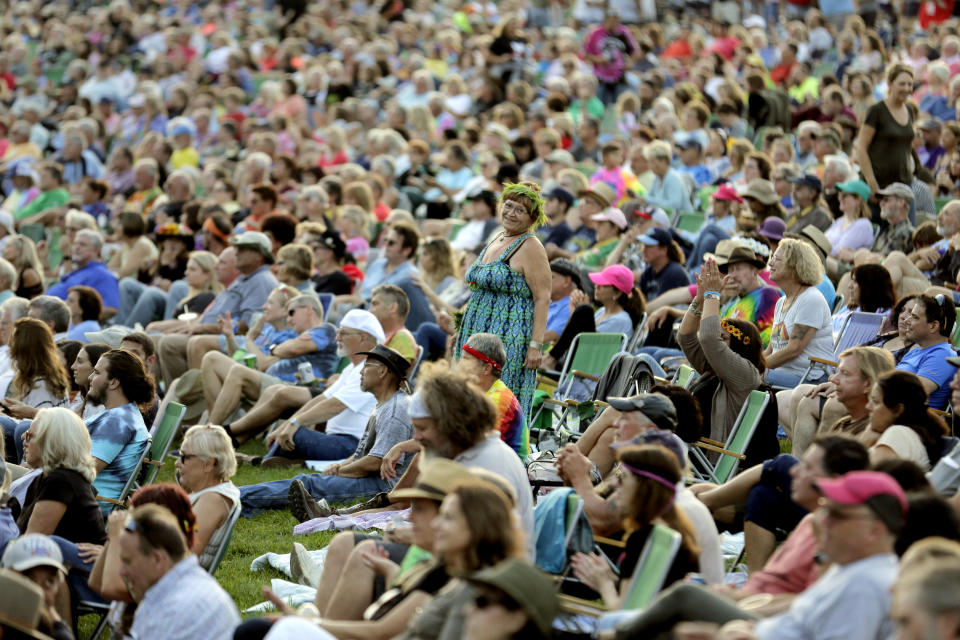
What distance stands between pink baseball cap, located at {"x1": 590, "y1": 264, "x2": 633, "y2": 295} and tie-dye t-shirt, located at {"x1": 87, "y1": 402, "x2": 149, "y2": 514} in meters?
3.82

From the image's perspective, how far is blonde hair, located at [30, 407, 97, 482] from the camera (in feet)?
20.3

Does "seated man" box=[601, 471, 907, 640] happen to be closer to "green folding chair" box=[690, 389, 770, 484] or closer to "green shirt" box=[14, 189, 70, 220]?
"green folding chair" box=[690, 389, 770, 484]

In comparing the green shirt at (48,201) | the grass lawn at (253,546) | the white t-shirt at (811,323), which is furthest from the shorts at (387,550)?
the green shirt at (48,201)

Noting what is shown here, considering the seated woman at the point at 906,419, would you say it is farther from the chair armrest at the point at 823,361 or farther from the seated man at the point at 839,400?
the chair armrest at the point at 823,361

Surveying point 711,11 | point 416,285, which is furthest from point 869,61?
point 416,285

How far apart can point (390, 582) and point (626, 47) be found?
16.1 m

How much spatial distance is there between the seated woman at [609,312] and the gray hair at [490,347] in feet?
9.11

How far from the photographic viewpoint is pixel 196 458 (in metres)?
6.21

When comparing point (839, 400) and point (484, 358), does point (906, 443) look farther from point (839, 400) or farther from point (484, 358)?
point (484, 358)

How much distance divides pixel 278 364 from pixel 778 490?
5418mm

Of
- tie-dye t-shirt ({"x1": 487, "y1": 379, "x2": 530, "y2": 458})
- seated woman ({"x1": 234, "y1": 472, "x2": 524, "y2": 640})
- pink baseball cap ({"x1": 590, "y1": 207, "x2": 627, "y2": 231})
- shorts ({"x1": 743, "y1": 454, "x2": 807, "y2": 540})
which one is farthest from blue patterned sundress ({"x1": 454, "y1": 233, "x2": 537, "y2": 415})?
pink baseball cap ({"x1": 590, "y1": 207, "x2": 627, "y2": 231})

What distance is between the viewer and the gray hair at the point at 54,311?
987 cm

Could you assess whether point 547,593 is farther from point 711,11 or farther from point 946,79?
point 711,11

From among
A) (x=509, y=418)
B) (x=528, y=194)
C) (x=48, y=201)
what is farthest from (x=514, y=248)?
(x=48, y=201)
